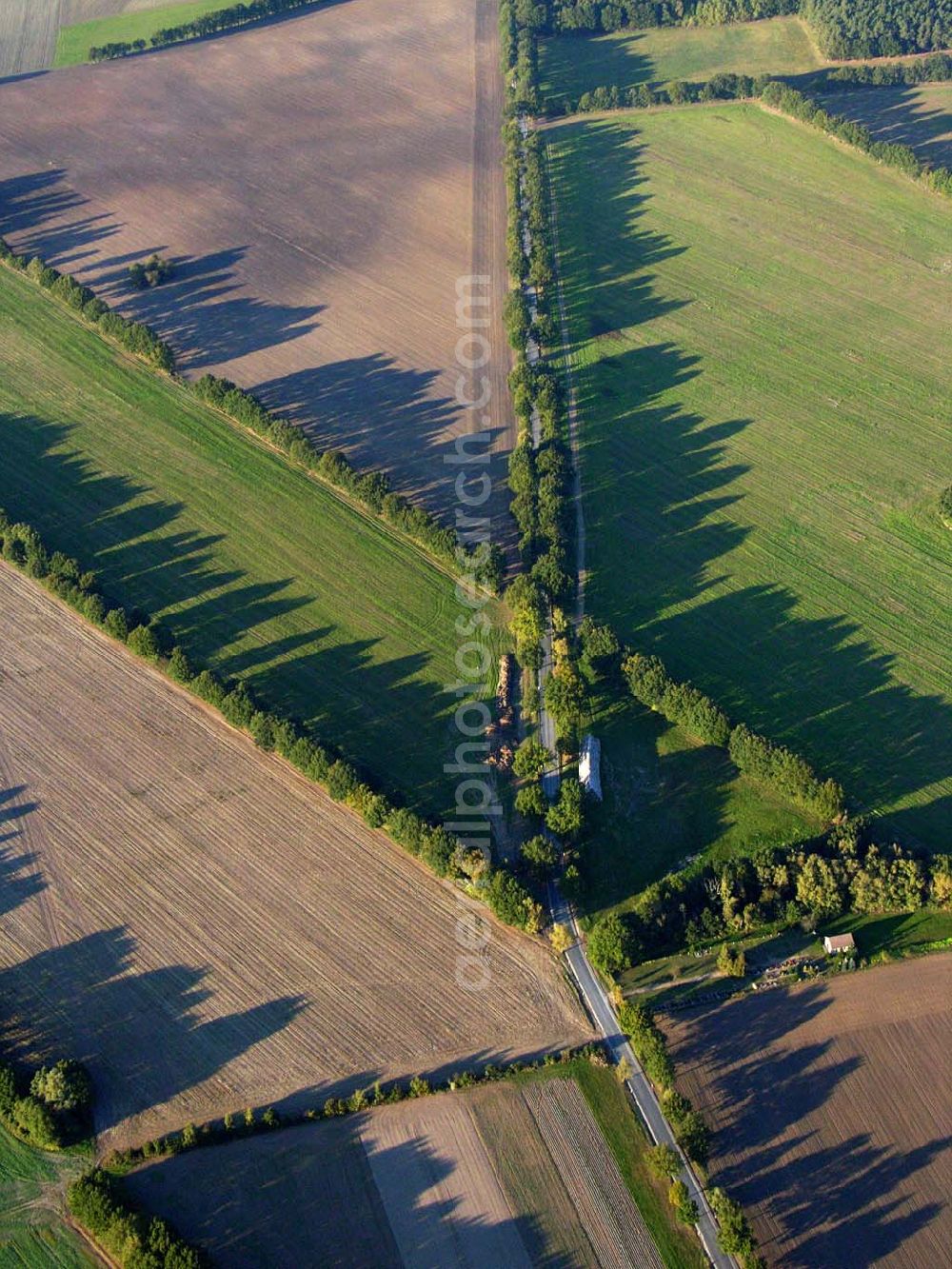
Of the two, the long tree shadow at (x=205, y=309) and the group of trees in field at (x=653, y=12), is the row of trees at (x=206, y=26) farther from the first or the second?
the long tree shadow at (x=205, y=309)

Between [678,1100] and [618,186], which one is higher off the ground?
[618,186]

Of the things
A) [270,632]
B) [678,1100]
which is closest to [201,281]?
[270,632]

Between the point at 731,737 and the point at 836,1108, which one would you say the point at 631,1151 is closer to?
the point at 836,1108

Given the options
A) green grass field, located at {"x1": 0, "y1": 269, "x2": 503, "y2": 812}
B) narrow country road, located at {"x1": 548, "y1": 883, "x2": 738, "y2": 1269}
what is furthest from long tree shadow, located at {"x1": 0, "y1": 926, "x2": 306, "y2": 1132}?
green grass field, located at {"x1": 0, "y1": 269, "x2": 503, "y2": 812}

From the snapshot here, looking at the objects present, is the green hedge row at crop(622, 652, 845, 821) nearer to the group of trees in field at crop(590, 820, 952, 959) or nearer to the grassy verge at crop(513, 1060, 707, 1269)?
the group of trees in field at crop(590, 820, 952, 959)

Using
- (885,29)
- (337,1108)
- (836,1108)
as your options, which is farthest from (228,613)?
(885,29)

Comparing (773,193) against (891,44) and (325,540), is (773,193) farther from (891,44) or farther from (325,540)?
(325,540)
